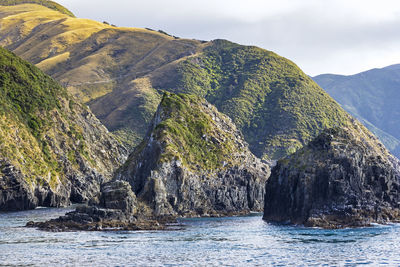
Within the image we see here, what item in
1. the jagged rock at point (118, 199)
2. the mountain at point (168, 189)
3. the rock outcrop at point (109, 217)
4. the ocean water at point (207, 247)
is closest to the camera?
the ocean water at point (207, 247)

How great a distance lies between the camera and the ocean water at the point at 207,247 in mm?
81750

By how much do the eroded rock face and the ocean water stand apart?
15.5 feet

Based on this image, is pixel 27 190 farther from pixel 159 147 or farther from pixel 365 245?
pixel 365 245

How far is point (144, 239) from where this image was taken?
10738 centimetres

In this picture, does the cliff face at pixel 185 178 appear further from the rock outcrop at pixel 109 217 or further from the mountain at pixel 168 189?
the rock outcrop at pixel 109 217

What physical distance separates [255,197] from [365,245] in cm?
10159

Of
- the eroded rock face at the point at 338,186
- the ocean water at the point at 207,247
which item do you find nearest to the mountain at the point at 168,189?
the ocean water at the point at 207,247

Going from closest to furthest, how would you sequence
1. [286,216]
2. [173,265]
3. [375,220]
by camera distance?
[173,265]
[375,220]
[286,216]

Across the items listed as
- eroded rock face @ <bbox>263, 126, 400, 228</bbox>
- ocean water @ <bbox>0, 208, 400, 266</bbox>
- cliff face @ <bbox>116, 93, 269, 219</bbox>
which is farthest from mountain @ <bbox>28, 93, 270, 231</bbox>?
eroded rock face @ <bbox>263, 126, 400, 228</bbox>

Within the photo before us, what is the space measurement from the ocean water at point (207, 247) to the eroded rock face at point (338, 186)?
473 cm

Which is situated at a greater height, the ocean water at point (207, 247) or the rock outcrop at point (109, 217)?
the rock outcrop at point (109, 217)

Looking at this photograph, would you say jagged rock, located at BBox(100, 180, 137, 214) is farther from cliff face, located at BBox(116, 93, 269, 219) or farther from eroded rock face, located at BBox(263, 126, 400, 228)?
eroded rock face, located at BBox(263, 126, 400, 228)

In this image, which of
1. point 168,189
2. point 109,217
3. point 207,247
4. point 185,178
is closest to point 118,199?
point 109,217

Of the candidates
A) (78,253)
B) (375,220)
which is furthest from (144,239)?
(375,220)
